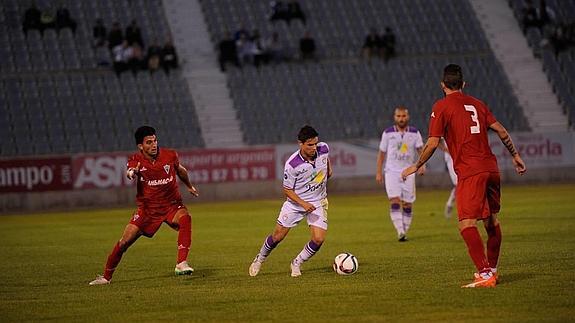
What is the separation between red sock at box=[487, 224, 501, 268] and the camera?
12000 mm

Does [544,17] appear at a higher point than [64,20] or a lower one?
lower

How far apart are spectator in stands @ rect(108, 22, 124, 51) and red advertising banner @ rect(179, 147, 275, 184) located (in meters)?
7.27

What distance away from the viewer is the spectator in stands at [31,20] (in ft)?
131

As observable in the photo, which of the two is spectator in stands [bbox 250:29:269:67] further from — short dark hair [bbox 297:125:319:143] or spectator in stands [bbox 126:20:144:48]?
short dark hair [bbox 297:125:319:143]

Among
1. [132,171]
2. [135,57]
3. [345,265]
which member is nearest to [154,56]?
[135,57]

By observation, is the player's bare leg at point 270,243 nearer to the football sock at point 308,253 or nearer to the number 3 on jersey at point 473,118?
the football sock at point 308,253

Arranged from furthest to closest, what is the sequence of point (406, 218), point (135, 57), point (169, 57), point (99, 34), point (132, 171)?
point (99, 34) → point (169, 57) → point (135, 57) → point (406, 218) → point (132, 171)

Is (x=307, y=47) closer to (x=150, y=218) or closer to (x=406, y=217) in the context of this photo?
(x=406, y=217)

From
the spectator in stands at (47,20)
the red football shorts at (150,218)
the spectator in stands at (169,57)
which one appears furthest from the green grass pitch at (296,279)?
the spectator in stands at (47,20)

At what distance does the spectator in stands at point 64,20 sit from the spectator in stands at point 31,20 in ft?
2.33

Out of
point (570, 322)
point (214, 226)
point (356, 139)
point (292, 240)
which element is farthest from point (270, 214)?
point (570, 322)

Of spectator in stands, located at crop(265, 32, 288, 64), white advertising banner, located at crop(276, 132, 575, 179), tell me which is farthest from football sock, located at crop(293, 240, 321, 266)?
spectator in stands, located at crop(265, 32, 288, 64)

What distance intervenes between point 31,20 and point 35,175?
9.68 m

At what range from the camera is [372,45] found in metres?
41.5
